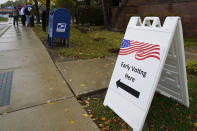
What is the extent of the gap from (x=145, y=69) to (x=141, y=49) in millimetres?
302

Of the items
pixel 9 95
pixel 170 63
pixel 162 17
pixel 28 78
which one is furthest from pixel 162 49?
pixel 162 17

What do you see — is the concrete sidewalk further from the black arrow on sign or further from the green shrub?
the green shrub

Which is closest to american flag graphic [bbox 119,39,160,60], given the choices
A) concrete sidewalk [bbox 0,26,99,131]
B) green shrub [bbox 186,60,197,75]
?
concrete sidewalk [bbox 0,26,99,131]

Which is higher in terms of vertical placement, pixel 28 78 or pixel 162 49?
pixel 162 49

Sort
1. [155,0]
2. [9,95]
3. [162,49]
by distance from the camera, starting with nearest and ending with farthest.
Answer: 1. [162,49]
2. [9,95]
3. [155,0]

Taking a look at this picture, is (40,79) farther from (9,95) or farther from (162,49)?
(162,49)

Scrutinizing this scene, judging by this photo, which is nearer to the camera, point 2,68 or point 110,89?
point 110,89

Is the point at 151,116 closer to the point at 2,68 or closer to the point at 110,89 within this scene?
the point at 110,89

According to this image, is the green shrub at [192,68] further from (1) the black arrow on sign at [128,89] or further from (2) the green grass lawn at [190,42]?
(2) the green grass lawn at [190,42]

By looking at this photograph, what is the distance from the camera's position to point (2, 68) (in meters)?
4.48

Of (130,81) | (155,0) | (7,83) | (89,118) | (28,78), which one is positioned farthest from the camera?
(155,0)

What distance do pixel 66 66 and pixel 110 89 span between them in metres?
2.36

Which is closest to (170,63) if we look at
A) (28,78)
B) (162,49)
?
(162,49)

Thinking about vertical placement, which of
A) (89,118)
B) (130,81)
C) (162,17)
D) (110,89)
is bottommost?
(89,118)
